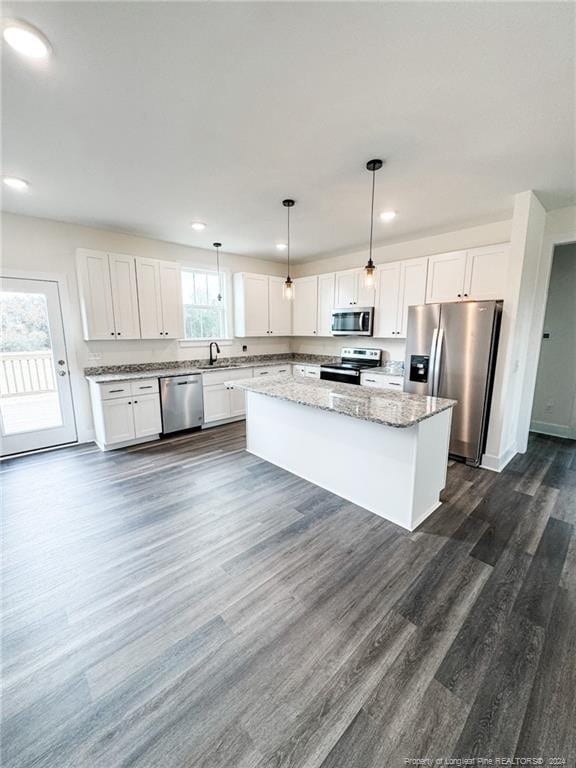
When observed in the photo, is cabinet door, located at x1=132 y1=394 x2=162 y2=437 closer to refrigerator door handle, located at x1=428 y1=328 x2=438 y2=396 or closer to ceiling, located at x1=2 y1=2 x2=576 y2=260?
ceiling, located at x1=2 y1=2 x2=576 y2=260

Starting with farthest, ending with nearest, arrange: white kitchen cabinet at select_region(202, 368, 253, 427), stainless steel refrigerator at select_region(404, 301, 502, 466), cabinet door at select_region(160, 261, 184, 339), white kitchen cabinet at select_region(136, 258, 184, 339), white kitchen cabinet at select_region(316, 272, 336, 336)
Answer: white kitchen cabinet at select_region(316, 272, 336, 336) < white kitchen cabinet at select_region(202, 368, 253, 427) < cabinet door at select_region(160, 261, 184, 339) < white kitchen cabinet at select_region(136, 258, 184, 339) < stainless steel refrigerator at select_region(404, 301, 502, 466)

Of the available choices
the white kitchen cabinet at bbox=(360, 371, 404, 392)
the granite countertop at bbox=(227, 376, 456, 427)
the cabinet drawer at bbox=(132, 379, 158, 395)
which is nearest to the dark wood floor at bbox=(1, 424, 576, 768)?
the granite countertop at bbox=(227, 376, 456, 427)

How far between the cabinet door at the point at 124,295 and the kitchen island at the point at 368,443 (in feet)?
6.43

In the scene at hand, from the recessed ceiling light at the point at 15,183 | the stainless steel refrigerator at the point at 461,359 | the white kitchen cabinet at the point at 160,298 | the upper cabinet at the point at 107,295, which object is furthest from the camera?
the white kitchen cabinet at the point at 160,298

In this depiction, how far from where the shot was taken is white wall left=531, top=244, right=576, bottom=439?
430cm

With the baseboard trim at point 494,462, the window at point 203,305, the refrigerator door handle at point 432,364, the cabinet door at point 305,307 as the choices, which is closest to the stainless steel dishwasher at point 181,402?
the window at point 203,305

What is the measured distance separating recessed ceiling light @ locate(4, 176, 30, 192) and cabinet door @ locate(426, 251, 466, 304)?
4.36 metres

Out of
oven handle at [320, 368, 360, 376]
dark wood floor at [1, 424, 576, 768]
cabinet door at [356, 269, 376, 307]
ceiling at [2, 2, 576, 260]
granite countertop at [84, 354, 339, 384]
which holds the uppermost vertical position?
ceiling at [2, 2, 576, 260]

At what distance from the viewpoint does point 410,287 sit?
169 inches

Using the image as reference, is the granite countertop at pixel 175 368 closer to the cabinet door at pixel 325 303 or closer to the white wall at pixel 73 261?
the white wall at pixel 73 261

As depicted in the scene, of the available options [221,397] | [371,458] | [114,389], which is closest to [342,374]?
[221,397]

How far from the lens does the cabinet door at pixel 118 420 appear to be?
155 inches

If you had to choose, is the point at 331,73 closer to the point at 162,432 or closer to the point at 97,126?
the point at 97,126

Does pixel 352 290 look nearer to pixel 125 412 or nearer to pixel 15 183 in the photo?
pixel 125 412
